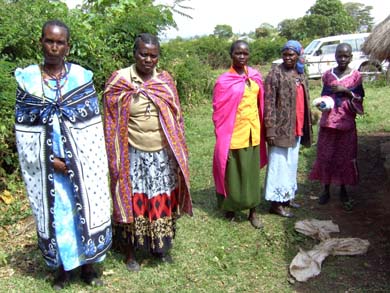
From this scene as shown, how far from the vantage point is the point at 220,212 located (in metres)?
5.07

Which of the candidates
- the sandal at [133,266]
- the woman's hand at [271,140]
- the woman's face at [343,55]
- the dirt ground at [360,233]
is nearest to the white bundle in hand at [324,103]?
the woman's face at [343,55]

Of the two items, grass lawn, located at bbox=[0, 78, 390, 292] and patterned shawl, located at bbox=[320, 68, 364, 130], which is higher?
patterned shawl, located at bbox=[320, 68, 364, 130]

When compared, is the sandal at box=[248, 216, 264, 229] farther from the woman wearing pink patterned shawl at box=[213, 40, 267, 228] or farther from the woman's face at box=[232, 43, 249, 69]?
the woman's face at box=[232, 43, 249, 69]

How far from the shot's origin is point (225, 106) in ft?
14.8

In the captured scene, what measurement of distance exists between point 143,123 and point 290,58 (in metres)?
1.84

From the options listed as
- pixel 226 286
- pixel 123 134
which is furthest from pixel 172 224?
pixel 123 134

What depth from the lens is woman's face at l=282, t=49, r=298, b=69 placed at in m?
4.53

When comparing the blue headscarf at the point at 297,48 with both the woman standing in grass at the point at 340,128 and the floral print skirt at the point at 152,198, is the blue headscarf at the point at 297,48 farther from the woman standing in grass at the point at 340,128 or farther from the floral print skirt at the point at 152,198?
the floral print skirt at the point at 152,198

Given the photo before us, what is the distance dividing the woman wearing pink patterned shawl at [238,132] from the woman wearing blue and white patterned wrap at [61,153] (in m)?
1.52

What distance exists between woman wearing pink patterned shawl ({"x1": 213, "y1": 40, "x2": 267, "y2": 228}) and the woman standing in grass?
906 millimetres

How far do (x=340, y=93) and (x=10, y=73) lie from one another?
3.73 m

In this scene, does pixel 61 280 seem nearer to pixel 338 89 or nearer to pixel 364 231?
pixel 364 231

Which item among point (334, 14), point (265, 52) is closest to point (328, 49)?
point (265, 52)

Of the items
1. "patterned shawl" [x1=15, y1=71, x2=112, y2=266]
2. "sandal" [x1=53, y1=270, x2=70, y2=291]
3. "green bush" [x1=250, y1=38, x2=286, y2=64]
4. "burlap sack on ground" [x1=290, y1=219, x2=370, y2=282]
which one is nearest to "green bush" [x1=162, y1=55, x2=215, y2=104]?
"burlap sack on ground" [x1=290, y1=219, x2=370, y2=282]
